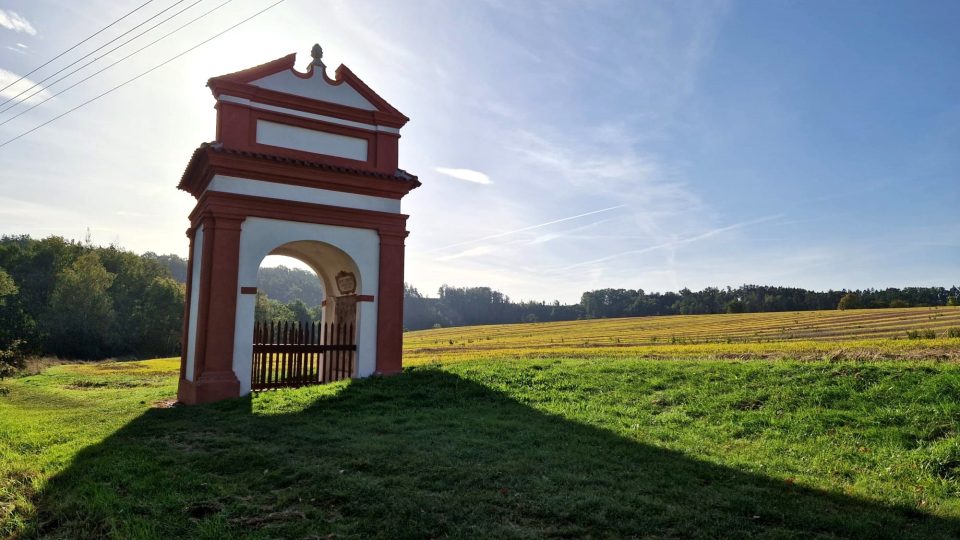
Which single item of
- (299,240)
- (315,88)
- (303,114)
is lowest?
(299,240)

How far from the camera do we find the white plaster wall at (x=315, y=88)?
1338 centimetres

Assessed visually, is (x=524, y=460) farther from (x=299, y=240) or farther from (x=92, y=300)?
(x=92, y=300)

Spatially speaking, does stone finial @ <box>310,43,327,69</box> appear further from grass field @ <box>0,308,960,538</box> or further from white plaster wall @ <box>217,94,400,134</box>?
grass field @ <box>0,308,960,538</box>

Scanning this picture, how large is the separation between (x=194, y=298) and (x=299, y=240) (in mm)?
3318

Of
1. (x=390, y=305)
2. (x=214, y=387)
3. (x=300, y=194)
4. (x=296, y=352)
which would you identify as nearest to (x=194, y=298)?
(x=296, y=352)

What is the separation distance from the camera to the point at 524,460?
6.63 m

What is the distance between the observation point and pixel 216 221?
481 inches

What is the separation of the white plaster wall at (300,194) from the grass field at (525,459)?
4.43 metres

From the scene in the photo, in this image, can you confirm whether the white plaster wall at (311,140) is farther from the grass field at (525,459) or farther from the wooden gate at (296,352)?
the grass field at (525,459)

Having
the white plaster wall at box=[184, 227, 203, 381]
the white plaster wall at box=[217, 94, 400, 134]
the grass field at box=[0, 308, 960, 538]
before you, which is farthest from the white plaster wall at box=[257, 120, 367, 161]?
the grass field at box=[0, 308, 960, 538]

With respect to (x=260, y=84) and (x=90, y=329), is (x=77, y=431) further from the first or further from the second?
(x=90, y=329)

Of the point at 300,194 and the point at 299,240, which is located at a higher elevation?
the point at 300,194

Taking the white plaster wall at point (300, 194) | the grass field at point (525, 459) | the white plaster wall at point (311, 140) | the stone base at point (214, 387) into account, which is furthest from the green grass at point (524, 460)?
the white plaster wall at point (311, 140)

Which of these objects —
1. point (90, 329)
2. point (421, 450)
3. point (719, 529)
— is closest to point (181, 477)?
point (421, 450)
